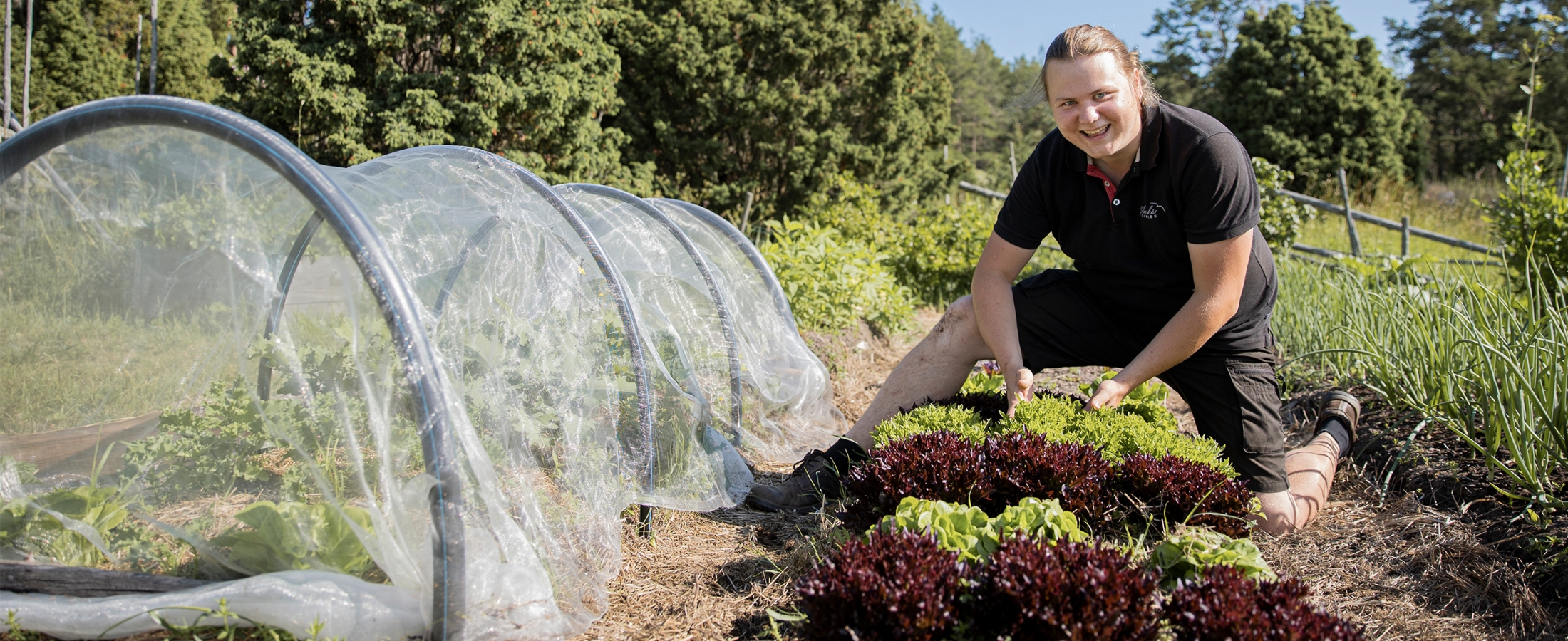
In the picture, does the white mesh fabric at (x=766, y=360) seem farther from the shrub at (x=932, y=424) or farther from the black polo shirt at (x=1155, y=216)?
the black polo shirt at (x=1155, y=216)

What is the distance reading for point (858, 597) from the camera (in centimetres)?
158

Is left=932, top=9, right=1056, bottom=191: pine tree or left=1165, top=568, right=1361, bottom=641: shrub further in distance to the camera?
left=932, top=9, right=1056, bottom=191: pine tree

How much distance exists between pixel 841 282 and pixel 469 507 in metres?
3.40

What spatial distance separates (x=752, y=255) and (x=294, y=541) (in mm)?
2341

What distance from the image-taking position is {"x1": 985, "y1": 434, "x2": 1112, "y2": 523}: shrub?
6.95 feet

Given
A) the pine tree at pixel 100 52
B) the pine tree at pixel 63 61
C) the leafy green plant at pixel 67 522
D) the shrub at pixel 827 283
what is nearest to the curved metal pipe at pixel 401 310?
the leafy green plant at pixel 67 522

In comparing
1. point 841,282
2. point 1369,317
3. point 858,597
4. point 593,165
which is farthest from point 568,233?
point 593,165

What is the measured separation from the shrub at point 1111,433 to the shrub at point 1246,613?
0.72m

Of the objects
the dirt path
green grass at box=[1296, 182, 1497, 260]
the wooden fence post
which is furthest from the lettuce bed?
green grass at box=[1296, 182, 1497, 260]

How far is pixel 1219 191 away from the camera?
2.31 m

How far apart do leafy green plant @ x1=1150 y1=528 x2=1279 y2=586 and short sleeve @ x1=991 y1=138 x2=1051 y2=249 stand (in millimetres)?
1077

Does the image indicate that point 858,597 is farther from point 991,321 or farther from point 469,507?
point 991,321

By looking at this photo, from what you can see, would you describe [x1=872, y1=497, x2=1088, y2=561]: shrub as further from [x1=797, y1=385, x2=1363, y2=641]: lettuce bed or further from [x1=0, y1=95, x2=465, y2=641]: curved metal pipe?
[x1=0, y1=95, x2=465, y2=641]: curved metal pipe

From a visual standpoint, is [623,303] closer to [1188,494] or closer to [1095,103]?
[1095,103]
